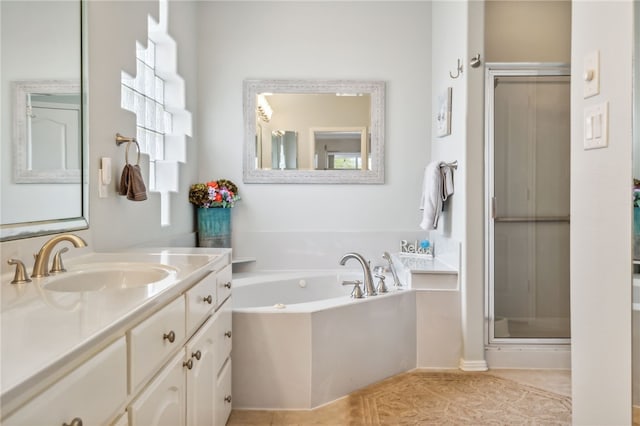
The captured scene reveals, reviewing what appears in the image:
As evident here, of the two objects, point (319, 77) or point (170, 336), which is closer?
point (170, 336)

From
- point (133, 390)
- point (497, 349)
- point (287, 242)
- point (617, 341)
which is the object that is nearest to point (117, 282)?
point (133, 390)

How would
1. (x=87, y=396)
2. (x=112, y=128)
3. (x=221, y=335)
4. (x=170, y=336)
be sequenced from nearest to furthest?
(x=87, y=396) → (x=170, y=336) → (x=221, y=335) → (x=112, y=128)

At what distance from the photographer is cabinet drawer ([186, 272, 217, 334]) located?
1.40 m

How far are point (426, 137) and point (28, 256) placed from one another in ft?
9.36

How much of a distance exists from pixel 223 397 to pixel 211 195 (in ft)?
5.46

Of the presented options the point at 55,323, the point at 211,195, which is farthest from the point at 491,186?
the point at 55,323

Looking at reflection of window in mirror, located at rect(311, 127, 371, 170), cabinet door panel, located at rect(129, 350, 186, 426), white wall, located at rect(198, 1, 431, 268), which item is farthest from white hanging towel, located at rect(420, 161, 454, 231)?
cabinet door panel, located at rect(129, 350, 186, 426)

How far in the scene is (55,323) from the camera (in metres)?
0.83

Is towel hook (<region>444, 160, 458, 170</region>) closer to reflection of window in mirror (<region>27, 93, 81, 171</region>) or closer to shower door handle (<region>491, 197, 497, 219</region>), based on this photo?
shower door handle (<region>491, 197, 497, 219</region>)

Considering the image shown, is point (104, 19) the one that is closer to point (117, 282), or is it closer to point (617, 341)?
point (117, 282)

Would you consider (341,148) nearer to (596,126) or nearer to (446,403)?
(446,403)

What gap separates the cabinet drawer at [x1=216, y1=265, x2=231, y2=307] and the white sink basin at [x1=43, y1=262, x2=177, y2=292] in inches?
13.4

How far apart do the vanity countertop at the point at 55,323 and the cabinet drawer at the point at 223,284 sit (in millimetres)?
450

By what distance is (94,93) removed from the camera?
6.13 feet
